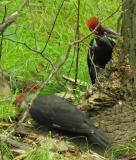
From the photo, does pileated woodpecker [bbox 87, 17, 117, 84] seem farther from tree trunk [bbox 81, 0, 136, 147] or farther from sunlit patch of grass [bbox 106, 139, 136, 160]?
sunlit patch of grass [bbox 106, 139, 136, 160]

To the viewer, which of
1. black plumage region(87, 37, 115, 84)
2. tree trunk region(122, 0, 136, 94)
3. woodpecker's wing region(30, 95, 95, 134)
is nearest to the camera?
tree trunk region(122, 0, 136, 94)

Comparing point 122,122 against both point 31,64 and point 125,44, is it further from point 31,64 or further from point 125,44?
point 31,64

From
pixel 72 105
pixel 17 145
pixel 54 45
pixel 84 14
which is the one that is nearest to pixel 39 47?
pixel 54 45

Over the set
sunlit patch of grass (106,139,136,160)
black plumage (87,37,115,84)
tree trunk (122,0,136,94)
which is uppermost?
tree trunk (122,0,136,94)

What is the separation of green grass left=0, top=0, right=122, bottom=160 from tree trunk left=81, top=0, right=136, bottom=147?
2.05 feet

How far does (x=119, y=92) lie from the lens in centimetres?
388

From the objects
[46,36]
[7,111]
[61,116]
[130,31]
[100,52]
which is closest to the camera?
[130,31]

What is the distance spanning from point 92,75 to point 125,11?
110 centimetres

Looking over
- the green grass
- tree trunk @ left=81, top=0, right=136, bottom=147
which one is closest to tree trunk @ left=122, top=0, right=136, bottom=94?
tree trunk @ left=81, top=0, right=136, bottom=147

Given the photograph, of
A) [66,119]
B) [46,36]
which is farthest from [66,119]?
[46,36]

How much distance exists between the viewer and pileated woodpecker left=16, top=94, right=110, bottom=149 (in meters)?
3.81

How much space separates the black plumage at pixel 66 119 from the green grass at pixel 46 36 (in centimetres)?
65

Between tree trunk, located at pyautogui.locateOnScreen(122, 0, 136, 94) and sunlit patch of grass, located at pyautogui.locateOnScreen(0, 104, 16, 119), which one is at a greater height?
tree trunk, located at pyautogui.locateOnScreen(122, 0, 136, 94)

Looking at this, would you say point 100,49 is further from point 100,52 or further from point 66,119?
point 66,119
